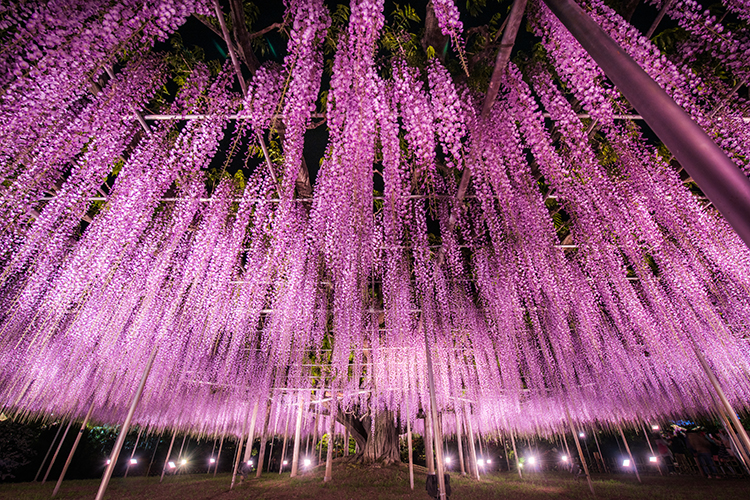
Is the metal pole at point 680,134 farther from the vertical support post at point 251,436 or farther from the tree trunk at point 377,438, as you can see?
the vertical support post at point 251,436

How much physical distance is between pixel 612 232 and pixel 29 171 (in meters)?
7.83

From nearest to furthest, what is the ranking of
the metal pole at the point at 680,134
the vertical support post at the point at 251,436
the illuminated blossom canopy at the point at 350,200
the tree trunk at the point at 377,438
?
the metal pole at the point at 680,134, the illuminated blossom canopy at the point at 350,200, the vertical support post at the point at 251,436, the tree trunk at the point at 377,438

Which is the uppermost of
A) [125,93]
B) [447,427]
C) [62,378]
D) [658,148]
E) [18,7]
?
[658,148]

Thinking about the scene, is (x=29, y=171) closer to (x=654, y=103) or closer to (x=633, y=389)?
(x=654, y=103)

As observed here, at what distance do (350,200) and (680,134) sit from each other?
110 inches

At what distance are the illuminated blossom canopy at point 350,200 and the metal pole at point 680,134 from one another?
139cm

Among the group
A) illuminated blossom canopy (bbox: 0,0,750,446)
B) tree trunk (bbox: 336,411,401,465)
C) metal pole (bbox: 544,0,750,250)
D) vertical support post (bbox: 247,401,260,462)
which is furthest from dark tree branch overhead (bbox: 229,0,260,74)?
tree trunk (bbox: 336,411,401,465)

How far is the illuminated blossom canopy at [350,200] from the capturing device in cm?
279

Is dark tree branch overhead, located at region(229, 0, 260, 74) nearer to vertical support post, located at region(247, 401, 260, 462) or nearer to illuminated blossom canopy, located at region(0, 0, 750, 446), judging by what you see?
illuminated blossom canopy, located at region(0, 0, 750, 446)

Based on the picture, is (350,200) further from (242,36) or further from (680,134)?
(680,134)

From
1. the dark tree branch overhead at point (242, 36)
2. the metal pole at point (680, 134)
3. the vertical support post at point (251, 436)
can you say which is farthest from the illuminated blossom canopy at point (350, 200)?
the vertical support post at point (251, 436)

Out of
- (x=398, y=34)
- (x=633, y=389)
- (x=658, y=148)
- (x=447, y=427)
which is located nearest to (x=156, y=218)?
(x=398, y=34)

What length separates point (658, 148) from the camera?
4.48m

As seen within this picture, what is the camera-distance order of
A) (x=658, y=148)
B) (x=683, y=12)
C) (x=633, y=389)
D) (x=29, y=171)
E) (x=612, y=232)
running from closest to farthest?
1. (x=683, y=12)
2. (x=29, y=171)
3. (x=658, y=148)
4. (x=612, y=232)
5. (x=633, y=389)
